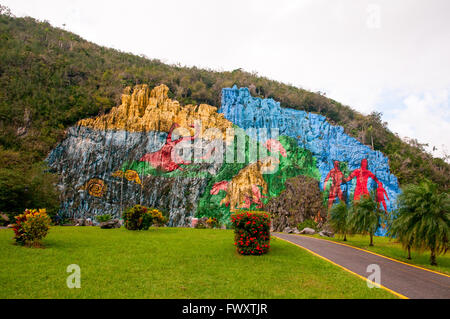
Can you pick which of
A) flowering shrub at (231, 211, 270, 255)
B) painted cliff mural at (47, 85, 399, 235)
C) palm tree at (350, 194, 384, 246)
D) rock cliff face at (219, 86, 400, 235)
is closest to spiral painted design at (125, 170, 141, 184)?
painted cliff mural at (47, 85, 399, 235)

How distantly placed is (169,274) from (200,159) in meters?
32.5

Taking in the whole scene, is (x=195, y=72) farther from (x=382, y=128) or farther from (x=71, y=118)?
(x=382, y=128)

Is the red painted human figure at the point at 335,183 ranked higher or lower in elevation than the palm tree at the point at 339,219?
higher

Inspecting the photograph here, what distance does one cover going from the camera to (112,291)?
619cm

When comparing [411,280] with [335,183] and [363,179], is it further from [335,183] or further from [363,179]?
[363,179]

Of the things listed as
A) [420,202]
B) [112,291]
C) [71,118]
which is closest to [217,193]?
[71,118]

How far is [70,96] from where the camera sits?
42.6m

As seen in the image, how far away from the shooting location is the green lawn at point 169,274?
6176mm

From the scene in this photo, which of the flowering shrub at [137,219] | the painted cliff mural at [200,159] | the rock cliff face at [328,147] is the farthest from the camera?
the rock cliff face at [328,147]

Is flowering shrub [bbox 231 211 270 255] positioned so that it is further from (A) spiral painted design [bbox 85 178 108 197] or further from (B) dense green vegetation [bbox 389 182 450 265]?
(A) spiral painted design [bbox 85 178 108 197]

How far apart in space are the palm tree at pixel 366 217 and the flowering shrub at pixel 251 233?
9.81m

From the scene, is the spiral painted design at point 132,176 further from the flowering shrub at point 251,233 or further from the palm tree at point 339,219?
the flowering shrub at point 251,233

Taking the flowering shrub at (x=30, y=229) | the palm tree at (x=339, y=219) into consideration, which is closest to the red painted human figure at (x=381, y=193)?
the palm tree at (x=339, y=219)

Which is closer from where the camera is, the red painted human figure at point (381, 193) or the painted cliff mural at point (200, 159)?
the painted cliff mural at point (200, 159)
